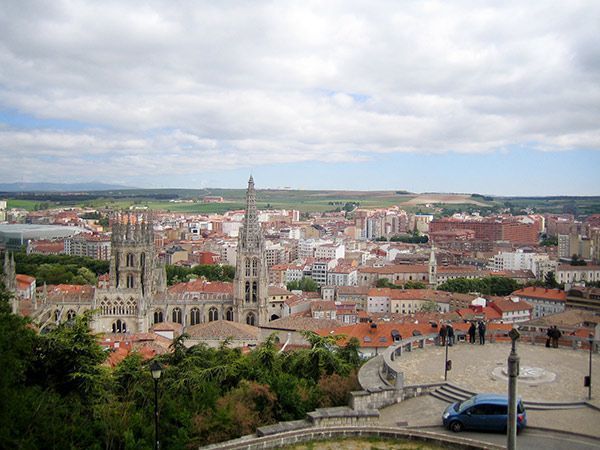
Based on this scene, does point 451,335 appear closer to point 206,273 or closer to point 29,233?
point 206,273

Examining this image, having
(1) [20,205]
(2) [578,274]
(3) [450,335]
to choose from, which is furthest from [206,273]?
(1) [20,205]

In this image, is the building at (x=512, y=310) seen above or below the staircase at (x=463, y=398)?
below

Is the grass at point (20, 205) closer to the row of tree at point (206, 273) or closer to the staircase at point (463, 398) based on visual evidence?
the row of tree at point (206, 273)

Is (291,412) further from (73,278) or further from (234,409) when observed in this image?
(73,278)

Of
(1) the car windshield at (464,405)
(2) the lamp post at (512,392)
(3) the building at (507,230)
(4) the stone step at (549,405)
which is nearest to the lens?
(2) the lamp post at (512,392)

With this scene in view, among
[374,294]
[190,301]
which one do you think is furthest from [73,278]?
[374,294]

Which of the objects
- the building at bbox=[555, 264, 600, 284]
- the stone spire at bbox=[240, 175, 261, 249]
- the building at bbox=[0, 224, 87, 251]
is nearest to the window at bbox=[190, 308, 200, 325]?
the stone spire at bbox=[240, 175, 261, 249]

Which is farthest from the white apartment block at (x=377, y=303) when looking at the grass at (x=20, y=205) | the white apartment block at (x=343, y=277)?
the grass at (x=20, y=205)
